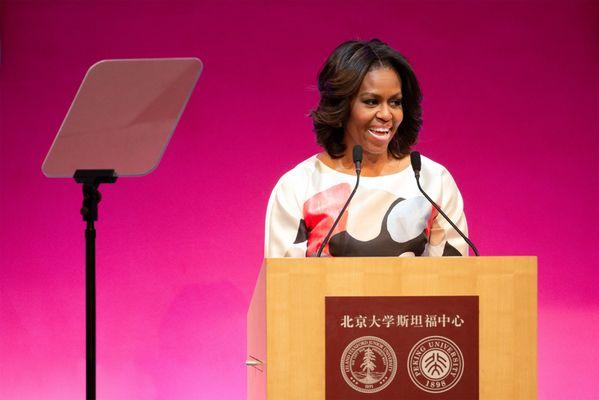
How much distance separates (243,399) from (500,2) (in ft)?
6.29

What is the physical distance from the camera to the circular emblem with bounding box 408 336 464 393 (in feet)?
4.79

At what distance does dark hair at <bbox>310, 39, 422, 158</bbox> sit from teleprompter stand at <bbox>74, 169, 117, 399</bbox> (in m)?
0.68

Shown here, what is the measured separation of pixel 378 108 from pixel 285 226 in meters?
0.42

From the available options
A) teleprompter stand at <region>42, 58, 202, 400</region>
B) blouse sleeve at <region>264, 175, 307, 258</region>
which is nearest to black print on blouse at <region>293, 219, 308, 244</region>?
blouse sleeve at <region>264, 175, 307, 258</region>

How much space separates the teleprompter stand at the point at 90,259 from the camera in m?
1.83

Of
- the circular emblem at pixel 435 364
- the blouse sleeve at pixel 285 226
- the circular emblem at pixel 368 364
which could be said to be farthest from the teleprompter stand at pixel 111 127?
the circular emblem at pixel 435 364

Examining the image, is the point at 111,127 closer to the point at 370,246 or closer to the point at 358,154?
the point at 358,154

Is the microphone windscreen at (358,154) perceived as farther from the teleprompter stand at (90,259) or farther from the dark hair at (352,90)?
the teleprompter stand at (90,259)

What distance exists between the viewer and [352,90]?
2225mm

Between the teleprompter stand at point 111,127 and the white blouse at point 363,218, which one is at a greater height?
the teleprompter stand at point 111,127

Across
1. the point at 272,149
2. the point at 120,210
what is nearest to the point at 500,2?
the point at 272,149

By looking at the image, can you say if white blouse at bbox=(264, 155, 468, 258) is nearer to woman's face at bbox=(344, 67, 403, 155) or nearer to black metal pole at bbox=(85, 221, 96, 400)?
woman's face at bbox=(344, 67, 403, 155)

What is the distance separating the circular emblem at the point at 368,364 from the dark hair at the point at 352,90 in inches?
37.3

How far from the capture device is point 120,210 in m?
3.22
